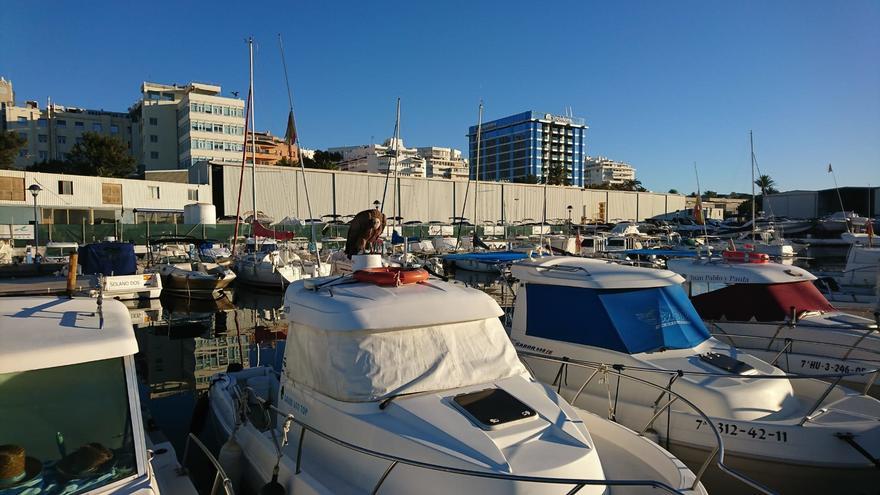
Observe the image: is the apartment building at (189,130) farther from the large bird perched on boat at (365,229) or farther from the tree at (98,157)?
the large bird perched on boat at (365,229)

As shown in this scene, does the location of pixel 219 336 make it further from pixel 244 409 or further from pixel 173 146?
pixel 173 146

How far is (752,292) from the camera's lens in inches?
413

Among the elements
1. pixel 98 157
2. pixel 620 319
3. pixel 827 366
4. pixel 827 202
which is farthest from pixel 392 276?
pixel 827 202

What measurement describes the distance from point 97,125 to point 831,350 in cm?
10264

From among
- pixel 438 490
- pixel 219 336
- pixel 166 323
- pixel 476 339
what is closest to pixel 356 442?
pixel 438 490

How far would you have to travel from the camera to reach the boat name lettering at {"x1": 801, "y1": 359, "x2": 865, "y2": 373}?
8.41m

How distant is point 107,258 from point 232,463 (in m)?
15.4

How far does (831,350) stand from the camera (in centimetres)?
913

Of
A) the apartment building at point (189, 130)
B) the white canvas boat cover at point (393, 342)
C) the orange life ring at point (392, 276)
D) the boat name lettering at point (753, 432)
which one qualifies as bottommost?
the boat name lettering at point (753, 432)

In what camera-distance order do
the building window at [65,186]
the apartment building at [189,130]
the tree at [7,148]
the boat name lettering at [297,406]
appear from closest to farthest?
the boat name lettering at [297,406], the building window at [65,186], the tree at [7,148], the apartment building at [189,130]

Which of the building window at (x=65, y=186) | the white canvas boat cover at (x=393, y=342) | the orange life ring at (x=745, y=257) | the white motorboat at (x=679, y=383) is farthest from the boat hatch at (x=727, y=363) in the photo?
the building window at (x=65, y=186)

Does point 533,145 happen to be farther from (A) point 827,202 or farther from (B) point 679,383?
(B) point 679,383

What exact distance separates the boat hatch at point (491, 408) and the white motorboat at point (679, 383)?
176cm

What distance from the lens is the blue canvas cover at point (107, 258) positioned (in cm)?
1753
